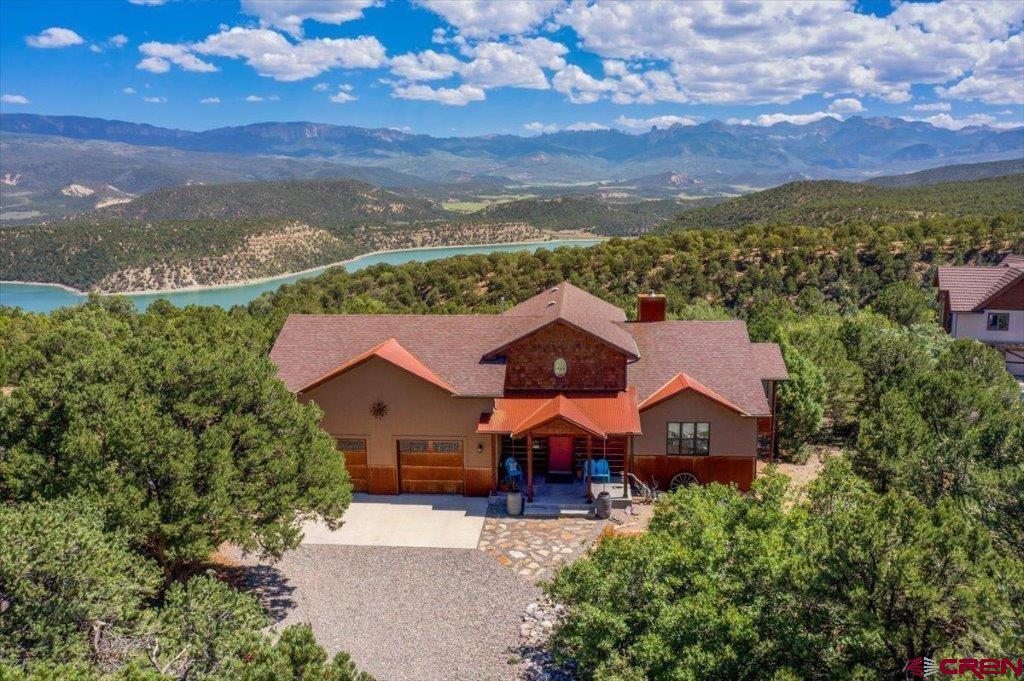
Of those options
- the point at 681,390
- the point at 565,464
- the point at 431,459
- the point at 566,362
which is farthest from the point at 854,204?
the point at 431,459

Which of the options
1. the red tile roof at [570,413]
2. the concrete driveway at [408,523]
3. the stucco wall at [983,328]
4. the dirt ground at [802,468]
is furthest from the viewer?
the stucco wall at [983,328]

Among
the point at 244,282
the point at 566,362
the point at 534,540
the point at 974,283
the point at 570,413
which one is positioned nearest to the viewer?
the point at 534,540

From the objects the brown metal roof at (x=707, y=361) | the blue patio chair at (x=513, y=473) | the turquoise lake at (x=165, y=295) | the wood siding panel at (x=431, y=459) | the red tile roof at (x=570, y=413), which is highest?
the brown metal roof at (x=707, y=361)

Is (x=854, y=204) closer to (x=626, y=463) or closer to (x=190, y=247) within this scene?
(x=626, y=463)

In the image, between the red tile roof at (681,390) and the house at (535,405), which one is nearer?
the red tile roof at (681,390)

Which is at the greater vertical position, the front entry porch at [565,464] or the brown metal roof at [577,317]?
the brown metal roof at [577,317]

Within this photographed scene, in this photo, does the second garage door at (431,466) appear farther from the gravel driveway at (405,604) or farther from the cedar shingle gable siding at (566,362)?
the gravel driveway at (405,604)

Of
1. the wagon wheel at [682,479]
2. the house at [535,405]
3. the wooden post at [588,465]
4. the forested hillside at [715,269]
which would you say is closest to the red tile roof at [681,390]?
the house at [535,405]

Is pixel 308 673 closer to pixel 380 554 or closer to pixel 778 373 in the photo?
pixel 380 554
